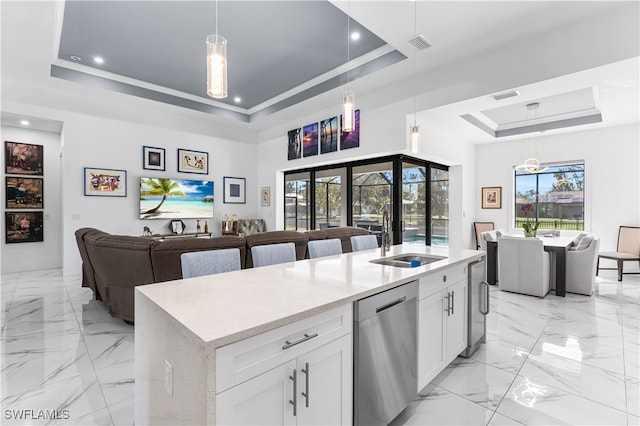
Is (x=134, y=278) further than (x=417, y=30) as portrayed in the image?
No

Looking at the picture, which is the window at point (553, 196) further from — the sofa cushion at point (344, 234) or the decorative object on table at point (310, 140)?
the sofa cushion at point (344, 234)

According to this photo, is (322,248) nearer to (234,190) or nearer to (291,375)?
(291,375)

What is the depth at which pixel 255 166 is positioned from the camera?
316 inches

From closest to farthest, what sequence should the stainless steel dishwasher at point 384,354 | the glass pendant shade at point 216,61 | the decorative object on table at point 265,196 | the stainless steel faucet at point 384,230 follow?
the stainless steel dishwasher at point 384,354 → the glass pendant shade at point 216,61 → the stainless steel faucet at point 384,230 → the decorative object on table at point 265,196

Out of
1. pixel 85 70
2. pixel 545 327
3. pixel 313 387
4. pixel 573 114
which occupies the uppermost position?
pixel 85 70

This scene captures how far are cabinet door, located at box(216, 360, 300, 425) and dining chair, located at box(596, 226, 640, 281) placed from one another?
6.35m

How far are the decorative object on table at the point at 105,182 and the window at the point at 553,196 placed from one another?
8312 millimetres

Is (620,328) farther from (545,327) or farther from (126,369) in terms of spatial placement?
(126,369)

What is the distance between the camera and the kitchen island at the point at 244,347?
1012mm

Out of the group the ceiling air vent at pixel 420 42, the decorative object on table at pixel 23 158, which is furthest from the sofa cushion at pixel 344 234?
the decorative object on table at pixel 23 158

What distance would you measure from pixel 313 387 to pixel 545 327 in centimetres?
324

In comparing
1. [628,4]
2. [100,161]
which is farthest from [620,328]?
[100,161]

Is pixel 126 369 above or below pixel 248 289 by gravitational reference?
below

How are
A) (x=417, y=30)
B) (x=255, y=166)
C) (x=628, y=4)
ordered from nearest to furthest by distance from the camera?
(x=628, y=4) < (x=417, y=30) < (x=255, y=166)
